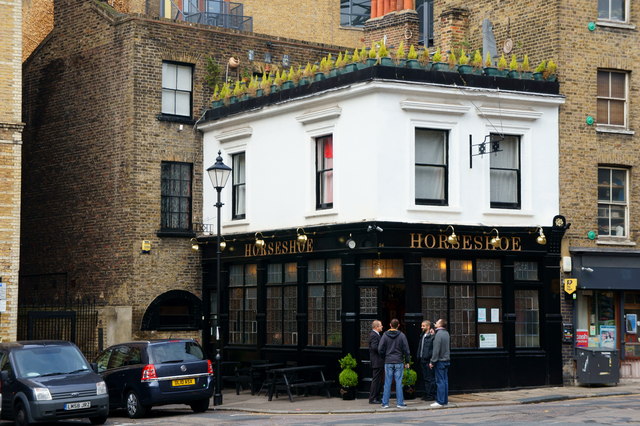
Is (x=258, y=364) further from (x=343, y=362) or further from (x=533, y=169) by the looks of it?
(x=533, y=169)

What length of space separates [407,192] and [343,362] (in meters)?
4.33

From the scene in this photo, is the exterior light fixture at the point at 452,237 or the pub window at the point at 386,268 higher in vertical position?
the exterior light fixture at the point at 452,237

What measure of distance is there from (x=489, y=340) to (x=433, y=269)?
7.60 ft

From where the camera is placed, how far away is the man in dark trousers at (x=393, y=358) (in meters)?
25.5

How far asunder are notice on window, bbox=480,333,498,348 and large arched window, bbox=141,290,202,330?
9.27 meters

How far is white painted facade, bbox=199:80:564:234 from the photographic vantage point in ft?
91.0

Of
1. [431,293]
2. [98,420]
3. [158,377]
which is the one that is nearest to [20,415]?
[98,420]

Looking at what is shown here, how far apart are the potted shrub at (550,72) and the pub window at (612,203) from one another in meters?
2.82

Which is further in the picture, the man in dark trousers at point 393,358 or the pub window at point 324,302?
the pub window at point 324,302

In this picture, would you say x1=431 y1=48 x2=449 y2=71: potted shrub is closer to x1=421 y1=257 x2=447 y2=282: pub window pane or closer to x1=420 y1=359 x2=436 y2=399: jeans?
x1=421 y1=257 x2=447 y2=282: pub window pane

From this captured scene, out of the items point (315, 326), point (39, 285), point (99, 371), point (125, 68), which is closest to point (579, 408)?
point (315, 326)

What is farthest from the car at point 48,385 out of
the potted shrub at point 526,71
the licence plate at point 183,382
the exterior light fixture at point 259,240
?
the potted shrub at point 526,71

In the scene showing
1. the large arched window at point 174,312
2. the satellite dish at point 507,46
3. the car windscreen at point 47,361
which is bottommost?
the car windscreen at point 47,361

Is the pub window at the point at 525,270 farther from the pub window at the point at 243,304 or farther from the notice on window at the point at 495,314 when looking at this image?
the pub window at the point at 243,304
